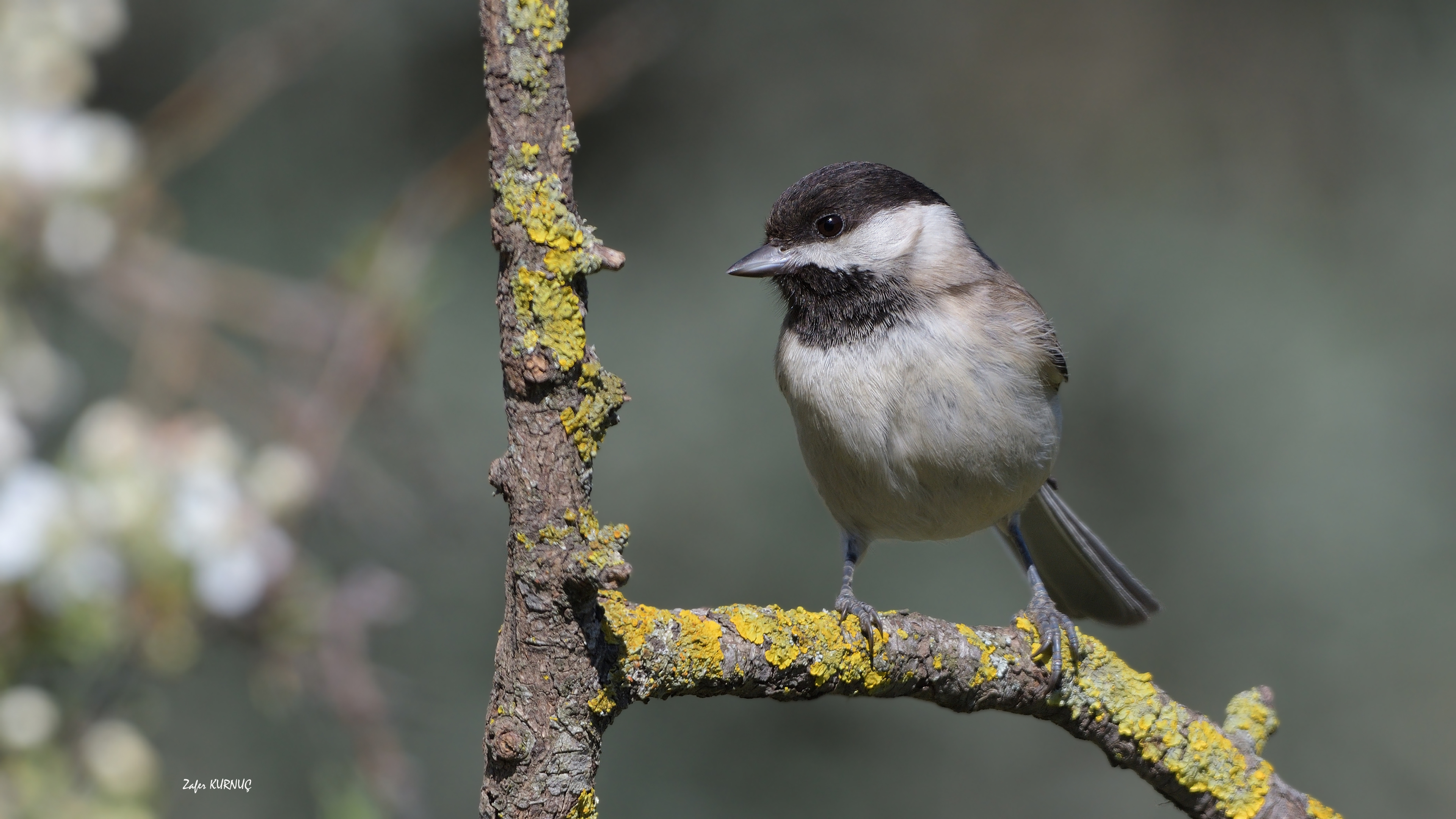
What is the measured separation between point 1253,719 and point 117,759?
1.77 metres

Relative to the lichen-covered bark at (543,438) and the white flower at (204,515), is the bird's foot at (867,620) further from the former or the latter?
the white flower at (204,515)

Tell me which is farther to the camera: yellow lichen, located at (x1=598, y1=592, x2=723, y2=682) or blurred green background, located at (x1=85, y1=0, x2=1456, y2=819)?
blurred green background, located at (x1=85, y1=0, x2=1456, y2=819)

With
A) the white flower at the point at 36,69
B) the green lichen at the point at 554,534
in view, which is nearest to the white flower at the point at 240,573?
the green lichen at the point at 554,534

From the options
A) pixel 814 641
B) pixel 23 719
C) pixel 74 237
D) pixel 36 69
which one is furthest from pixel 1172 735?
pixel 36 69

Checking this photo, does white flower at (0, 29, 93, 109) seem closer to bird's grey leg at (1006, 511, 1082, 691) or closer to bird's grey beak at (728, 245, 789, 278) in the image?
bird's grey beak at (728, 245, 789, 278)

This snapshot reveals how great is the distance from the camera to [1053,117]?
4605mm

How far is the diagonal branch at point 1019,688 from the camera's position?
62.0 inches

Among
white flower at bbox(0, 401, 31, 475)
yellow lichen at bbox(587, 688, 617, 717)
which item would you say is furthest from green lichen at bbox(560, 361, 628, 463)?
white flower at bbox(0, 401, 31, 475)

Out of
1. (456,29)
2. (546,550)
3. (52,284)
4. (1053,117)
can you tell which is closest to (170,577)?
(52,284)

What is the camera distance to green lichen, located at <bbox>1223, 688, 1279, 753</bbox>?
1935 millimetres

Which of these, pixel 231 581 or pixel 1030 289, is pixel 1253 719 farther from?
pixel 1030 289

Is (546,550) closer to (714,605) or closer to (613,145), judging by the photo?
(714,605)

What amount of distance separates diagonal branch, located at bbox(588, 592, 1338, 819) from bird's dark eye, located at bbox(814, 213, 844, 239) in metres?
0.93

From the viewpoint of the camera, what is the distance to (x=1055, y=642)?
1888 mm
